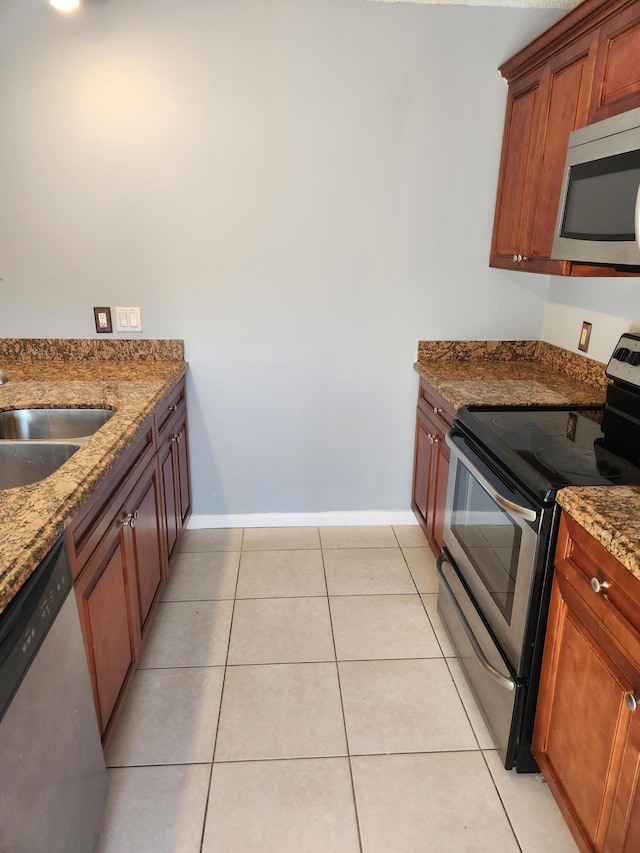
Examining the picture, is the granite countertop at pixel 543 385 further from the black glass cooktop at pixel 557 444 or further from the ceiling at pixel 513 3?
the ceiling at pixel 513 3

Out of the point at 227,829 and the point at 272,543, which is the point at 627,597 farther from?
the point at 272,543

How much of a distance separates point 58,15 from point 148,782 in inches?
110

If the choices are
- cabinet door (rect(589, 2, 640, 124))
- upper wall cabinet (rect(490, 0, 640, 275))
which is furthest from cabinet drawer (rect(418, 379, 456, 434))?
cabinet door (rect(589, 2, 640, 124))

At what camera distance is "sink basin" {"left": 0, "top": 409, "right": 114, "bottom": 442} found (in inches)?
78.7

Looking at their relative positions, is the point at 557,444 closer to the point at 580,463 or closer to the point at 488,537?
the point at 580,463

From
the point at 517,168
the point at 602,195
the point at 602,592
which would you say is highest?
the point at 517,168

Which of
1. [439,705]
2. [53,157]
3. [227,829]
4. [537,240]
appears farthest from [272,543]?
[53,157]

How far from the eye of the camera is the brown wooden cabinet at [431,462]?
7.98ft

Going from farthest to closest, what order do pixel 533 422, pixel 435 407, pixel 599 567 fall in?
1. pixel 435 407
2. pixel 533 422
3. pixel 599 567

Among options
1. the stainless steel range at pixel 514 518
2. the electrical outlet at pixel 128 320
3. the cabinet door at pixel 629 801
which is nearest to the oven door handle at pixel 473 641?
the stainless steel range at pixel 514 518

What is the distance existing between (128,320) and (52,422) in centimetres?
83

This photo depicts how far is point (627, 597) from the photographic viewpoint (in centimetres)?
115

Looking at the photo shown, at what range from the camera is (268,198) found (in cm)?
259

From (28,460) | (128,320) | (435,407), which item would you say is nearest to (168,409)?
(128,320)
